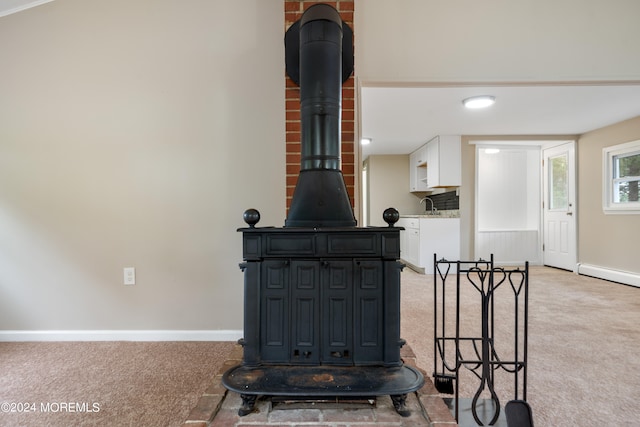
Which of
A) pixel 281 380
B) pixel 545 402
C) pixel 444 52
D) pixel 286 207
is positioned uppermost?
pixel 444 52

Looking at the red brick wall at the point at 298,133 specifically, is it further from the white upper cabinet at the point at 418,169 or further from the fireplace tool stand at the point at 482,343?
the white upper cabinet at the point at 418,169

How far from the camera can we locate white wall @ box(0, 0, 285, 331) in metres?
2.19

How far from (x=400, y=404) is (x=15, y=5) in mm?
3284

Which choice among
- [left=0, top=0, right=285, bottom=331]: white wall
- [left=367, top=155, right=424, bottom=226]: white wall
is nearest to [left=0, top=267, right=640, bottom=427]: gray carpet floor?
[left=0, top=0, right=285, bottom=331]: white wall

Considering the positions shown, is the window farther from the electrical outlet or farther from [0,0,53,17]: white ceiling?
[0,0,53,17]: white ceiling

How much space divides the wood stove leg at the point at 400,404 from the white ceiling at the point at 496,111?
2.25 m

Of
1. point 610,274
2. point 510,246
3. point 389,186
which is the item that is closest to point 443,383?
point 610,274

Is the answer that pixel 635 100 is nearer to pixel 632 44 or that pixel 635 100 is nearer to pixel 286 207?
pixel 632 44

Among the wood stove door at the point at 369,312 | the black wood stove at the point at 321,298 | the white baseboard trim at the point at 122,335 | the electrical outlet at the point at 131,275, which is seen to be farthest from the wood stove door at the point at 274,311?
the electrical outlet at the point at 131,275

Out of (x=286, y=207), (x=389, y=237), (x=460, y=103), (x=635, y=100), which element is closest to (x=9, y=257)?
(x=286, y=207)

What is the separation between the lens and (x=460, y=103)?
3465mm

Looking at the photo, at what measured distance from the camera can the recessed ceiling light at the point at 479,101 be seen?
3.27 m

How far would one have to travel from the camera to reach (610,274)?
13.9 ft

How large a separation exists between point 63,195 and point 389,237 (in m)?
2.24
